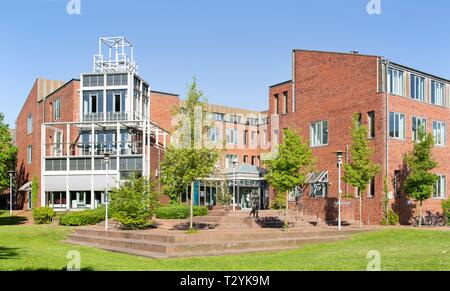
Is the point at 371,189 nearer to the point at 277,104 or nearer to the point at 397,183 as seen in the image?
the point at 397,183

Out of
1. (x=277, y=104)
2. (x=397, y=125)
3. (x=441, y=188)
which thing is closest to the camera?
(x=397, y=125)

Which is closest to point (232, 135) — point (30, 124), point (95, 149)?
point (95, 149)

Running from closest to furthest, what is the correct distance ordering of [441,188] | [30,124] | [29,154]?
1. [441,188]
2. [29,154]
3. [30,124]

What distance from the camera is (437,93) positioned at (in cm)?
3997

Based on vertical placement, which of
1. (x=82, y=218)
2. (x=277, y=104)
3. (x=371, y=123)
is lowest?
(x=82, y=218)

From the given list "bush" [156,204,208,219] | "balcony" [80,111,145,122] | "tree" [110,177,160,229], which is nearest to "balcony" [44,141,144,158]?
"balcony" [80,111,145,122]

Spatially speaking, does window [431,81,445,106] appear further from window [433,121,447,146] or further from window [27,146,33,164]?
window [27,146,33,164]

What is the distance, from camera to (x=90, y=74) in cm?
4703

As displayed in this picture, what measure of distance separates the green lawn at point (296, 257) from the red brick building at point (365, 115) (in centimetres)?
913

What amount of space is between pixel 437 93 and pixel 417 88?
9.13ft

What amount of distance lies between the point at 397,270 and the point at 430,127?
27471 mm

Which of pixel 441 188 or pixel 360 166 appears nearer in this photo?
pixel 360 166
